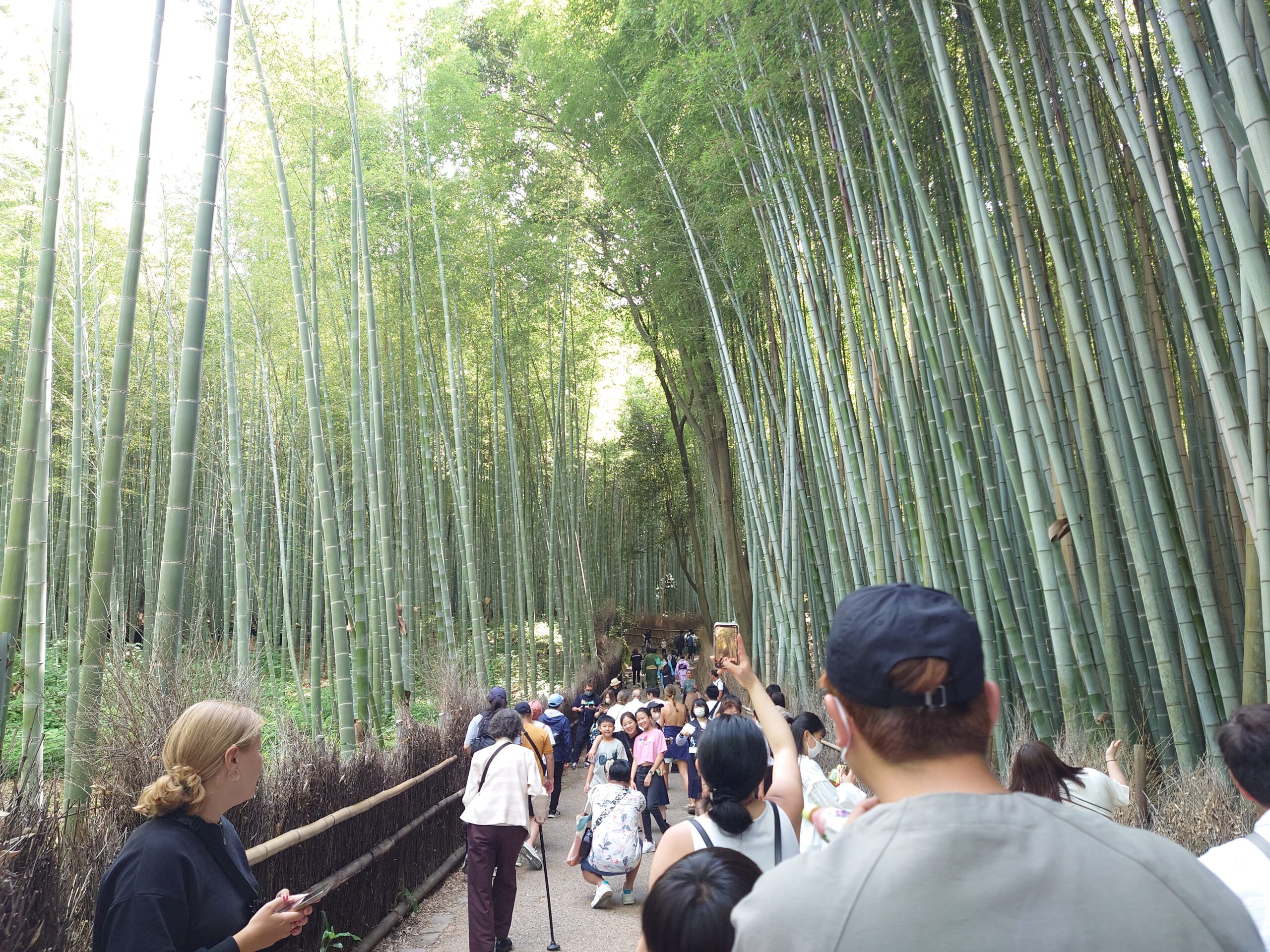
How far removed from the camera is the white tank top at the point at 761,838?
1.43m

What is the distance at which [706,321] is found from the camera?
920 centimetres

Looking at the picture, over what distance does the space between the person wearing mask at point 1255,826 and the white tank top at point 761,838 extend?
637 millimetres

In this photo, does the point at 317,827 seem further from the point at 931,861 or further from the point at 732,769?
the point at 931,861

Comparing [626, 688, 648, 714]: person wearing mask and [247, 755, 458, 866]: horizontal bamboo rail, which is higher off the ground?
[247, 755, 458, 866]: horizontal bamboo rail

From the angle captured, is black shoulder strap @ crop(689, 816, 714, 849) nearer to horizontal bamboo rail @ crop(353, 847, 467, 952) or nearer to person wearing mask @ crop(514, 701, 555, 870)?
horizontal bamboo rail @ crop(353, 847, 467, 952)

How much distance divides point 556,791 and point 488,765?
307 cm

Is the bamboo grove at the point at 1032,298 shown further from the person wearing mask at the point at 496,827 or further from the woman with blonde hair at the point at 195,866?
the woman with blonde hair at the point at 195,866

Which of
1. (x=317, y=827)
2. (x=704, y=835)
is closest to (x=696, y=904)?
(x=704, y=835)

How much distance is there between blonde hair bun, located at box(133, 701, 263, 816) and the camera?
1270 millimetres

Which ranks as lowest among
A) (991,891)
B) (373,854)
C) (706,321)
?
(373,854)

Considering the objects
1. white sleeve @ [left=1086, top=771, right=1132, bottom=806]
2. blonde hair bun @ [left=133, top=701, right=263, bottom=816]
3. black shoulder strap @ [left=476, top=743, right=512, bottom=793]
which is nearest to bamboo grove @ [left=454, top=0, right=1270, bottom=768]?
white sleeve @ [left=1086, top=771, right=1132, bottom=806]

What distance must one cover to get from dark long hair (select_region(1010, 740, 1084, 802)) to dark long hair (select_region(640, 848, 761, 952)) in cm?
98

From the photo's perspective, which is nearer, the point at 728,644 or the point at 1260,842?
the point at 1260,842

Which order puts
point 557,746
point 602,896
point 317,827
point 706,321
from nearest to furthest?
point 317,827 < point 602,896 < point 557,746 < point 706,321
